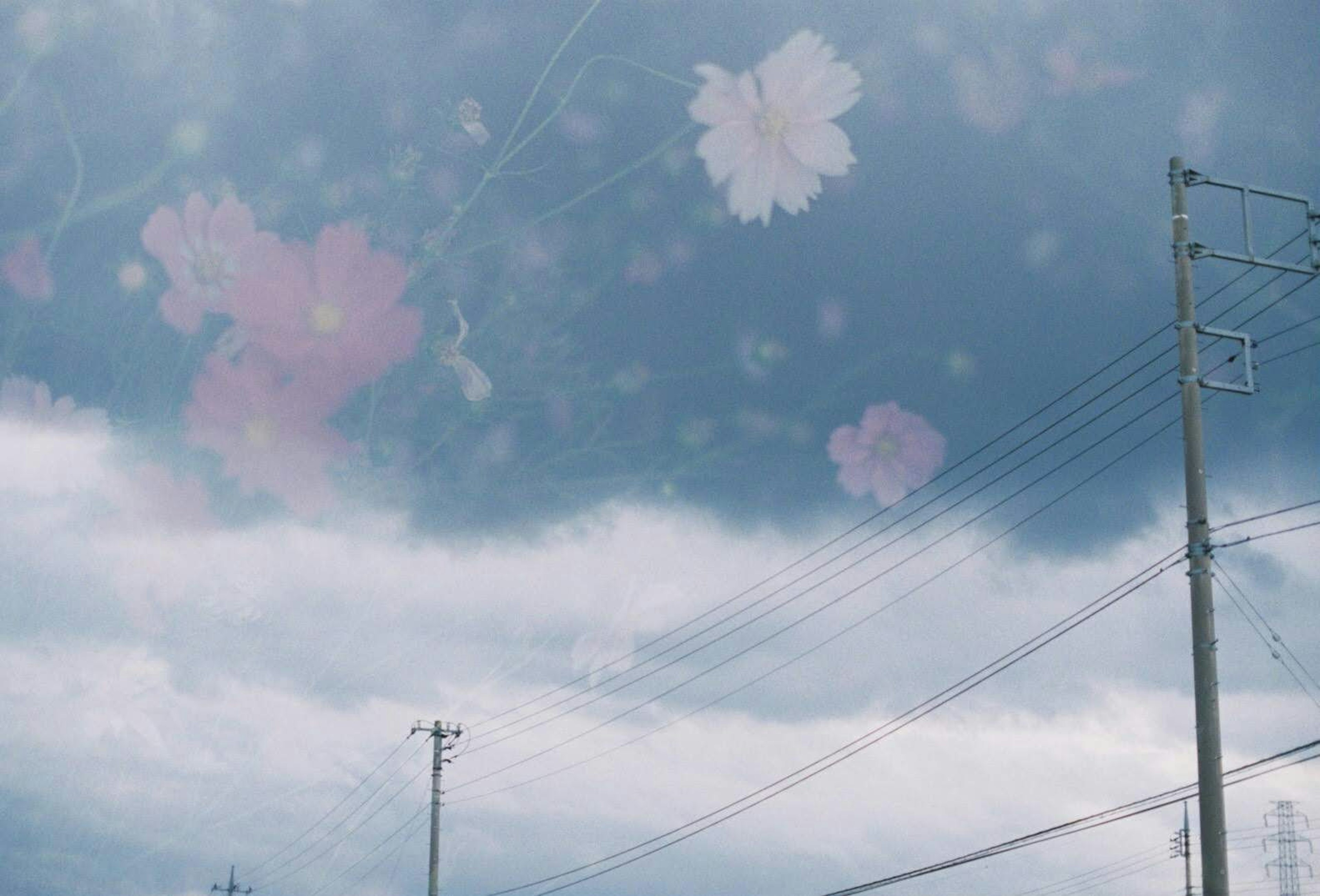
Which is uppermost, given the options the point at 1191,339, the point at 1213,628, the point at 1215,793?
the point at 1191,339

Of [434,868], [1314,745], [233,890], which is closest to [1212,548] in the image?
[1314,745]

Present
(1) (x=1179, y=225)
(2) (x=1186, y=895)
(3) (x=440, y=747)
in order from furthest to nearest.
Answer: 1. (2) (x=1186, y=895)
2. (3) (x=440, y=747)
3. (1) (x=1179, y=225)

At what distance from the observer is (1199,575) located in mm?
17719

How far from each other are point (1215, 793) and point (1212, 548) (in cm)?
284

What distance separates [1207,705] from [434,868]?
30355 millimetres

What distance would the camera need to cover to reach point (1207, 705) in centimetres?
1719

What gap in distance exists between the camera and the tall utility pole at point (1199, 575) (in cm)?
1677

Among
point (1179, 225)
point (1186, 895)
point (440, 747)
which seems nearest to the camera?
point (1179, 225)

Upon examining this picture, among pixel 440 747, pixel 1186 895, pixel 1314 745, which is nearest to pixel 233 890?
pixel 440 747

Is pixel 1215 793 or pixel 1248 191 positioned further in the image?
pixel 1248 191

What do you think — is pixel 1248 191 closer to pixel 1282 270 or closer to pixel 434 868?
pixel 1282 270

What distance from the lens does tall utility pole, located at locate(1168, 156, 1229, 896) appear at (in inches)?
660

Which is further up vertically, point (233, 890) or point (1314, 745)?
point (233, 890)

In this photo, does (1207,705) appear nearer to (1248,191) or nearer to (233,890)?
(1248,191)
